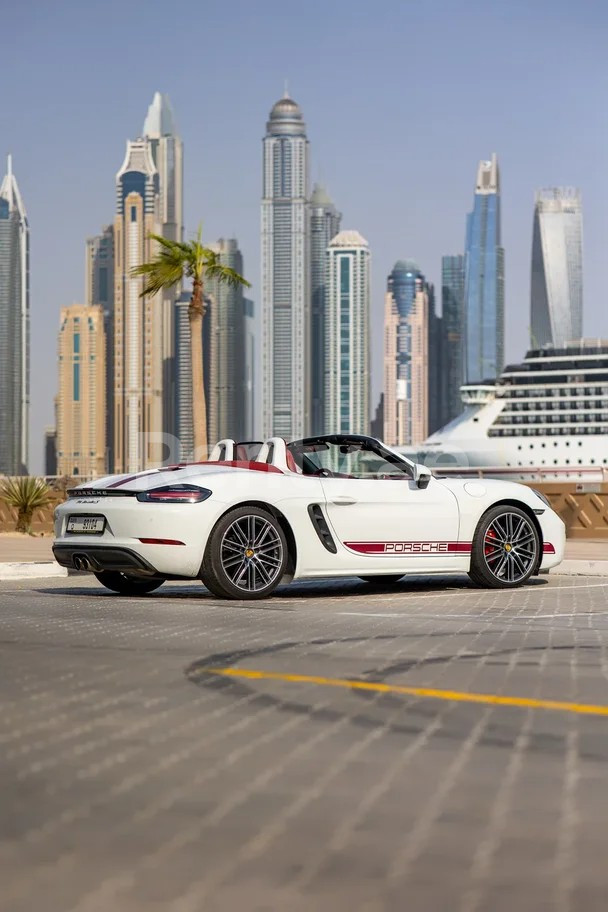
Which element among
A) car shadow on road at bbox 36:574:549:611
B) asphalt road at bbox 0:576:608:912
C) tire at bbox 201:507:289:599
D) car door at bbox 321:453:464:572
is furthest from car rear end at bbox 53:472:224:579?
asphalt road at bbox 0:576:608:912

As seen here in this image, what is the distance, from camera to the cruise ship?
9525cm

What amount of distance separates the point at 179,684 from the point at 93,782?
6.09ft

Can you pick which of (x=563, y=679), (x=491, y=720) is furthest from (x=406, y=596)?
(x=491, y=720)

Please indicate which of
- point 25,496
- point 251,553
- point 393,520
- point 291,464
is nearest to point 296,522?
point 251,553

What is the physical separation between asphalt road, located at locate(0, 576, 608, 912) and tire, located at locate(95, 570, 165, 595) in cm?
342

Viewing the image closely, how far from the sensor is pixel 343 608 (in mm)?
10000

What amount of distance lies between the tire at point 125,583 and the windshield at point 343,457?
1.67 metres

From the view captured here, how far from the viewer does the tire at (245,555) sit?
33.8ft

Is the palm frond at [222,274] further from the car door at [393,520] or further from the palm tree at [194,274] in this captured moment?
the car door at [393,520]

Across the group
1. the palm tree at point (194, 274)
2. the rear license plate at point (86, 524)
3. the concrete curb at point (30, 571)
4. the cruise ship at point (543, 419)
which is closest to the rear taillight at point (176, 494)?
the rear license plate at point (86, 524)

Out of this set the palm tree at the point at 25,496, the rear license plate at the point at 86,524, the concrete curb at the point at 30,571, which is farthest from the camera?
the palm tree at the point at 25,496

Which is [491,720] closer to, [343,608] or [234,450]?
[343,608]

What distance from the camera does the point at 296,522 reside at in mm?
10625

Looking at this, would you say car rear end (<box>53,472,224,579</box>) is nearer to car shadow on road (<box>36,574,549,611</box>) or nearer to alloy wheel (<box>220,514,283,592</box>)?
alloy wheel (<box>220,514,283,592</box>)
